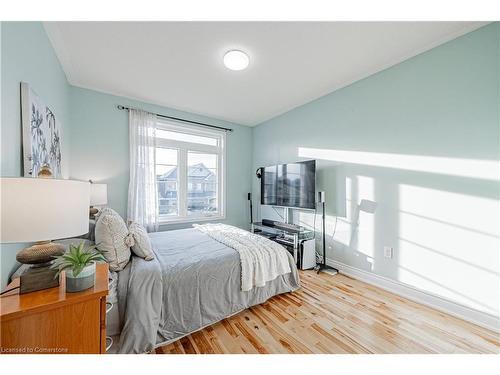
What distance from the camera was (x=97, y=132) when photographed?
9.92 ft

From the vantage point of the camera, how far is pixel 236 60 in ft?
7.30

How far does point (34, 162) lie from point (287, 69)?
8.44ft

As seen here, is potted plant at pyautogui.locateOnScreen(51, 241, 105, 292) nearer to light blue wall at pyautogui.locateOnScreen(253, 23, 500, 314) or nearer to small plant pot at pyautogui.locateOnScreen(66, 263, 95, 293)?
small plant pot at pyautogui.locateOnScreen(66, 263, 95, 293)

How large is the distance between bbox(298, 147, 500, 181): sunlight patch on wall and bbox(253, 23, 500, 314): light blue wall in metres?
0.02

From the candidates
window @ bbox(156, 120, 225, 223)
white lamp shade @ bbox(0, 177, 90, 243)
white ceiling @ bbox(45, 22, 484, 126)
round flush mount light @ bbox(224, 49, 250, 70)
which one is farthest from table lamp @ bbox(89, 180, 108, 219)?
round flush mount light @ bbox(224, 49, 250, 70)

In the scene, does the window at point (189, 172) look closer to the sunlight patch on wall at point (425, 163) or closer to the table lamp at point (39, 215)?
the sunlight patch on wall at point (425, 163)

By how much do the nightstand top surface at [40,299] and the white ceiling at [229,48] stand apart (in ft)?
6.83

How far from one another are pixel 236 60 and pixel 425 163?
2.29 m

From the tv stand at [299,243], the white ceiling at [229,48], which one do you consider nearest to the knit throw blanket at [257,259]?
the tv stand at [299,243]

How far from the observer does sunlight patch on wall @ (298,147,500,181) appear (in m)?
1.77

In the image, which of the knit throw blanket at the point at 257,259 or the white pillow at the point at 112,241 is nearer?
the white pillow at the point at 112,241

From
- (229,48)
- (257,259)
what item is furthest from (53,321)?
(229,48)

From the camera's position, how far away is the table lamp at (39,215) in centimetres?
74

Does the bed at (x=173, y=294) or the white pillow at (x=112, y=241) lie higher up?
the white pillow at (x=112, y=241)
